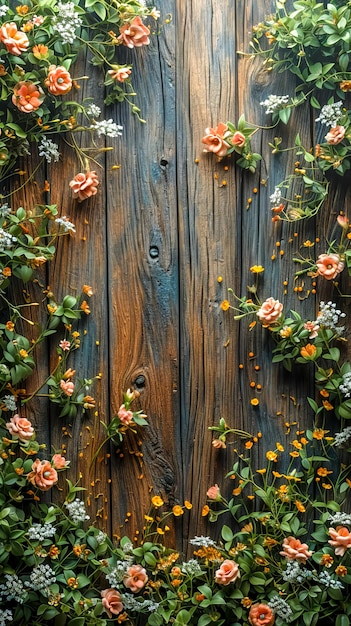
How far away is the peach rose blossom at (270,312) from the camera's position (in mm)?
1882

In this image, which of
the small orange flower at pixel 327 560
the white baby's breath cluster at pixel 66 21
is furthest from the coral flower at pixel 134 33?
the small orange flower at pixel 327 560

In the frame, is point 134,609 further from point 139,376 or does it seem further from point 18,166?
point 18,166

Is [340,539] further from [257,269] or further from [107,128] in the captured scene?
[107,128]

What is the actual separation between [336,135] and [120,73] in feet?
1.93

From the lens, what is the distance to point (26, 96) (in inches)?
73.6

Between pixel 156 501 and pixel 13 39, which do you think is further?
pixel 156 501

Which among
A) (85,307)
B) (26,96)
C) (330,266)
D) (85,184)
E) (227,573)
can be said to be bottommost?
(227,573)

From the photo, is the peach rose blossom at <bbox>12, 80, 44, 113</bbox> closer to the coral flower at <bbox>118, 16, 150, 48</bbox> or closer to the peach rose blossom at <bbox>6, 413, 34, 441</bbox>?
the coral flower at <bbox>118, 16, 150, 48</bbox>

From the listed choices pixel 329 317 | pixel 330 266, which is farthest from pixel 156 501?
pixel 330 266

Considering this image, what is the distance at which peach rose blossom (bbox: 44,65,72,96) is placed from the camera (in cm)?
184

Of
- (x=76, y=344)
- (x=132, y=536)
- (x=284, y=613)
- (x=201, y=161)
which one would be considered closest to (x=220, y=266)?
(x=201, y=161)

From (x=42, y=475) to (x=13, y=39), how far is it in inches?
43.6

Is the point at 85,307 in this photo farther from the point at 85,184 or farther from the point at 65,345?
the point at 85,184

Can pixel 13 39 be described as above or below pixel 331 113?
above
